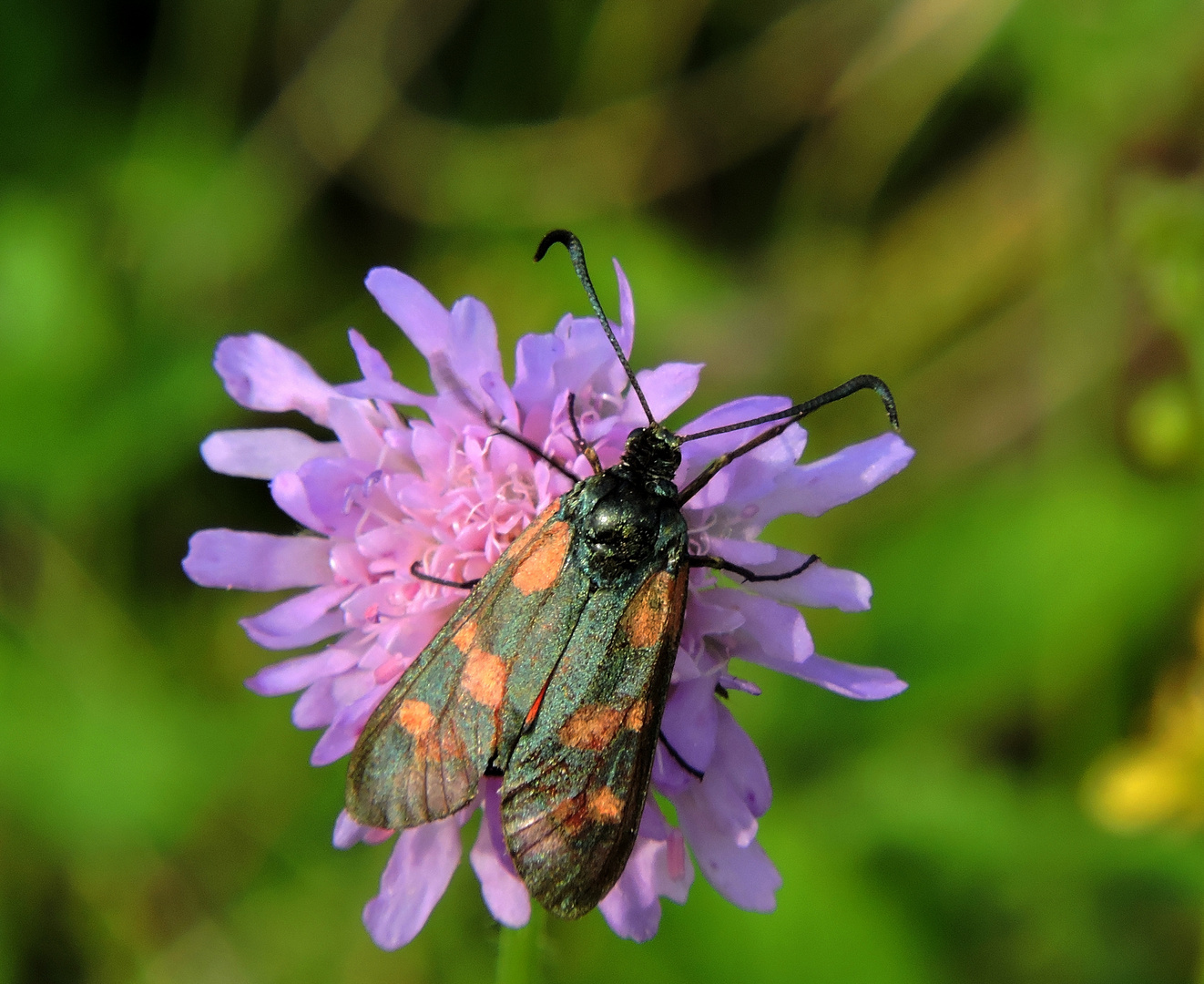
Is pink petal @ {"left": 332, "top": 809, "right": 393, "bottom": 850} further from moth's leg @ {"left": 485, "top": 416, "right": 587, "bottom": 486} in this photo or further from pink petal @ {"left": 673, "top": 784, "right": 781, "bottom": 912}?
moth's leg @ {"left": 485, "top": 416, "right": 587, "bottom": 486}

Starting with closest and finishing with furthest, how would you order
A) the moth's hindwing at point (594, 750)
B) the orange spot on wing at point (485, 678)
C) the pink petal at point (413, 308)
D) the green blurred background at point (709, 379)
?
the moth's hindwing at point (594, 750) → the orange spot on wing at point (485, 678) → the pink petal at point (413, 308) → the green blurred background at point (709, 379)

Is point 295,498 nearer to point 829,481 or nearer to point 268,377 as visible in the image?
point 268,377

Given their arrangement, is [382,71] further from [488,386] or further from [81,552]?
[488,386]

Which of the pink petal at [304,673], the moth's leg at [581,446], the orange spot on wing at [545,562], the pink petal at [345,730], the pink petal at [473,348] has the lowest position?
the pink petal at [345,730]

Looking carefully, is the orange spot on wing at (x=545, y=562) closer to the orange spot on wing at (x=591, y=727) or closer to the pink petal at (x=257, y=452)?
the orange spot on wing at (x=591, y=727)

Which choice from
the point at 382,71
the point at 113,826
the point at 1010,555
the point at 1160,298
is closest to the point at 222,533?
the point at 113,826

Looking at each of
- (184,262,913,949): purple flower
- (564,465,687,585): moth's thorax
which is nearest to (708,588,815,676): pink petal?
(184,262,913,949): purple flower

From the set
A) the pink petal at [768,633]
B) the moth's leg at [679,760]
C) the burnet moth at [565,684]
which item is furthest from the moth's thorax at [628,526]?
the moth's leg at [679,760]

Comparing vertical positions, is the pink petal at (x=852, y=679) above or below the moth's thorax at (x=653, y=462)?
below

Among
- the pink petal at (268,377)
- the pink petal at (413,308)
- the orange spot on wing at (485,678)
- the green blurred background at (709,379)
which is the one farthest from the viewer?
the green blurred background at (709,379)
